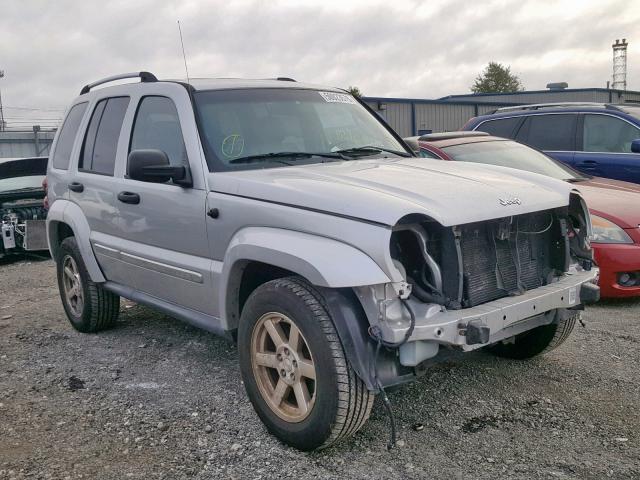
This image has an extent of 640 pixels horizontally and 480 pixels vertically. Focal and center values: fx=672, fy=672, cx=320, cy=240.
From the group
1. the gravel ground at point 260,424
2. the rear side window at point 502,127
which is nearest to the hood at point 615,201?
the gravel ground at point 260,424

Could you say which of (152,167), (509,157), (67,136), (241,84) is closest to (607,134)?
(509,157)

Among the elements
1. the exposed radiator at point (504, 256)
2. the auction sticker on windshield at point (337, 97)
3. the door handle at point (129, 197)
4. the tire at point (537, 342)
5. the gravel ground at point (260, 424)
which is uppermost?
the auction sticker on windshield at point (337, 97)

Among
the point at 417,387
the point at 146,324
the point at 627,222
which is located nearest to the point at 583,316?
the point at 627,222

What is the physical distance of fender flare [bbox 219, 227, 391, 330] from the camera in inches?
115

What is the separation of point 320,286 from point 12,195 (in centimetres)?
730

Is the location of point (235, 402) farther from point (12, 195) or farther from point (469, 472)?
point (12, 195)

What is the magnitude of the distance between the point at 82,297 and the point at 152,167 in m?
2.13

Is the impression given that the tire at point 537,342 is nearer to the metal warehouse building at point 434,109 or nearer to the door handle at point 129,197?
the door handle at point 129,197

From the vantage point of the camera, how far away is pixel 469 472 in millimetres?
3109

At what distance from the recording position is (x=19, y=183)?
930 centimetres

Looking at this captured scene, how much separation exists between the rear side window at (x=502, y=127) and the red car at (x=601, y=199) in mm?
1468

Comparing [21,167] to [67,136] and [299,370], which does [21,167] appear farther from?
[299,370]

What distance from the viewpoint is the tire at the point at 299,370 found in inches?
120

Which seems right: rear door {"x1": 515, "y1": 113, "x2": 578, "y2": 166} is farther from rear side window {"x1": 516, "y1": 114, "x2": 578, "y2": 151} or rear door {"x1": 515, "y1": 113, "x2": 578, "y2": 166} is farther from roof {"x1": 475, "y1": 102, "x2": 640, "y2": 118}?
roof {"x1": 475, "y1": 102, "x2": 640, "y2": 118}
